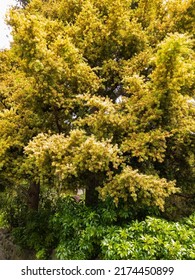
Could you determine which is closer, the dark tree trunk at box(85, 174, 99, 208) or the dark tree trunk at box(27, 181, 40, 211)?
the dark tree trunk at box(85, 174, 99, 208)

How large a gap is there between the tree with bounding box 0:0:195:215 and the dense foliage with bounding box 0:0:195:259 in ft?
0.06

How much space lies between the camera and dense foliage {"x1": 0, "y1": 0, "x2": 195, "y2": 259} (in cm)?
364

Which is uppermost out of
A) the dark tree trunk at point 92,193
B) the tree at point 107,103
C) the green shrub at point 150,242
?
the tree at point 107,103

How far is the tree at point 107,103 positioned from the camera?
3670 millimetres

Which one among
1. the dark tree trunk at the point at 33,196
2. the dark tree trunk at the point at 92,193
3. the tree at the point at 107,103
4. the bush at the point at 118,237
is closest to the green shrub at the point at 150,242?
Answer: the bush at the point at 118,237

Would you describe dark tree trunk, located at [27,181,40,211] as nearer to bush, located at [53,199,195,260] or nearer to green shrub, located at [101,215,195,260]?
bush, located at [53,199,195,260]

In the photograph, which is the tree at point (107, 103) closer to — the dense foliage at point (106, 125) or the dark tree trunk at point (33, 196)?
the dense foliage at point (106, 125)

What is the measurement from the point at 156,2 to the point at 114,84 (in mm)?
1757

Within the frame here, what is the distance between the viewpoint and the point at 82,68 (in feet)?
14.4

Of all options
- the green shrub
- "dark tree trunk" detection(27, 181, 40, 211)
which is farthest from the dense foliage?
"dark tree trunk" detection(27, 181, 40, 211)

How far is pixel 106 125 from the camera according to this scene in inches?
159

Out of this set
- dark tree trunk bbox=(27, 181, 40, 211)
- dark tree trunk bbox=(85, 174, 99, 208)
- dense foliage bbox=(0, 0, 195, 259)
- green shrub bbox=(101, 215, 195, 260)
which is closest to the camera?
green shrub bbox=(101, 215, 195, 260)

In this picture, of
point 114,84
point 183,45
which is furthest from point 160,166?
point 183,45

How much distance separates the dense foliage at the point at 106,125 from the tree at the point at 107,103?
0.7 inches
